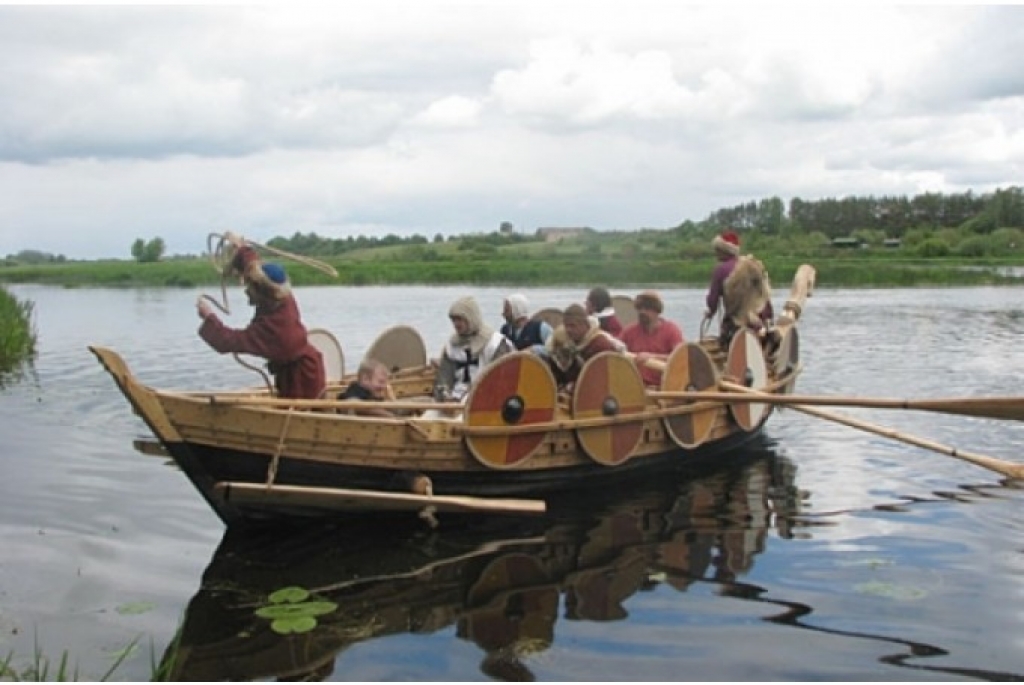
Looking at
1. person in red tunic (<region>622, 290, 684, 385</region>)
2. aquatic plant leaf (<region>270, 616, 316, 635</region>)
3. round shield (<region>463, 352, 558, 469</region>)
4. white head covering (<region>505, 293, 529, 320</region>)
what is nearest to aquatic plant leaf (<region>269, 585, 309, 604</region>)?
aquatic plant leaf (<region>270, 616, 316, 635</region>)

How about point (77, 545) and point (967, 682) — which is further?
point (77, 545)

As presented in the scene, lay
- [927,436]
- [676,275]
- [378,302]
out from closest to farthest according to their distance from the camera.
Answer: [927,436]
[378,302]
[676,275]

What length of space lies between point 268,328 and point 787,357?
7.41 m

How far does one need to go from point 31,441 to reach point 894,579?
10.9 metres

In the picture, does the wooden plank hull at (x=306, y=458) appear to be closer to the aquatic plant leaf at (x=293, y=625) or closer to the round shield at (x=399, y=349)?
the aquatic plant leaf at (x=293, y=625)

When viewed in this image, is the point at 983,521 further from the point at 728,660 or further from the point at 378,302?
the point at 378,302

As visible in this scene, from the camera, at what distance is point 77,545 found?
9062 mm

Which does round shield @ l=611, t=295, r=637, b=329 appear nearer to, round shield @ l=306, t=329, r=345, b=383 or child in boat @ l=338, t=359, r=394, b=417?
round shield @ l=306, t=329, r=345, b=383

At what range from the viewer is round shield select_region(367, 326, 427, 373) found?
12.0m

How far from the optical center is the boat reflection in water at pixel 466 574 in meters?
6.64

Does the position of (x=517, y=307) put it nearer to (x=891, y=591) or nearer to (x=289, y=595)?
(x=289, y=595)

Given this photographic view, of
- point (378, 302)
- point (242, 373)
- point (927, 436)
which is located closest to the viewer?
point (927, 436)

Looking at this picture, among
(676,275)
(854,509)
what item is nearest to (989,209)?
(676,275)

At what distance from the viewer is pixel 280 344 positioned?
8.35 m
